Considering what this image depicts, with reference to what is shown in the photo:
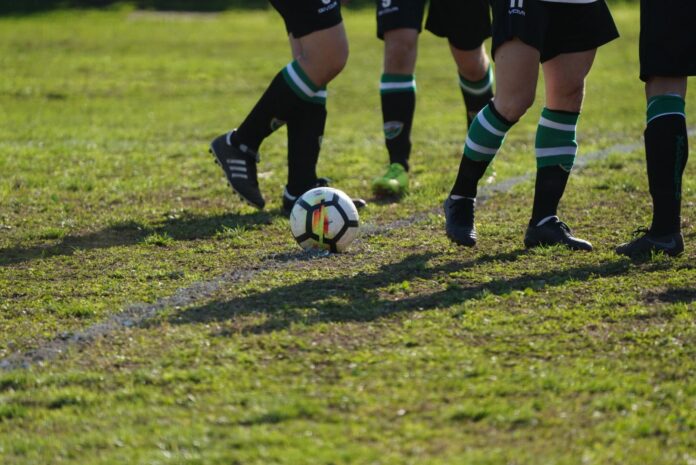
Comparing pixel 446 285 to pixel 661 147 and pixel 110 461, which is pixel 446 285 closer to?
pixel 661 147

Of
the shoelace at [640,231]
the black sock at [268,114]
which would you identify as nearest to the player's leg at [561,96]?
the shoelace at [640,231]

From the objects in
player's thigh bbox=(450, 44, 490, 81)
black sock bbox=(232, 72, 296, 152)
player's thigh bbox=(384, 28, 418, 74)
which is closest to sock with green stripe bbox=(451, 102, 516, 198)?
black sock bbox=(232, 72, 296, 152)

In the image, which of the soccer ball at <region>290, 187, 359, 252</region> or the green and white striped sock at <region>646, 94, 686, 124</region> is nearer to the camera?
the green and white striped sock at <region>646, 94, 686, 124</region>

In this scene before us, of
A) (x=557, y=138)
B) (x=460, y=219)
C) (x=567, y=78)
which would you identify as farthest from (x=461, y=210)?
(x=567, y=78)

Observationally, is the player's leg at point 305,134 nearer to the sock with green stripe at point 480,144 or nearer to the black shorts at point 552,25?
the sock with green stripe at point 480,144

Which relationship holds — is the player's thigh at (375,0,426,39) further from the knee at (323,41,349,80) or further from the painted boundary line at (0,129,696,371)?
the painted boundary line at (0,129,696,371)

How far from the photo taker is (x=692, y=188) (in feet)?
23.4

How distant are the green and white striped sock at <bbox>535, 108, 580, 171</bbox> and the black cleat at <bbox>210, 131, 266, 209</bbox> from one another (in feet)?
5.89

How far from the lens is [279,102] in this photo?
21.4 feet

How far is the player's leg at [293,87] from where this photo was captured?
623cm

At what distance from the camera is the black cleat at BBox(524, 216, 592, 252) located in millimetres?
5504

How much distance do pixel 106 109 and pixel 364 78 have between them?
12.7ft

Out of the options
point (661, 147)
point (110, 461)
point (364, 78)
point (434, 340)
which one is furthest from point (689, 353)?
point (364, 78)

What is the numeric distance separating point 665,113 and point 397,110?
242 centimetres
